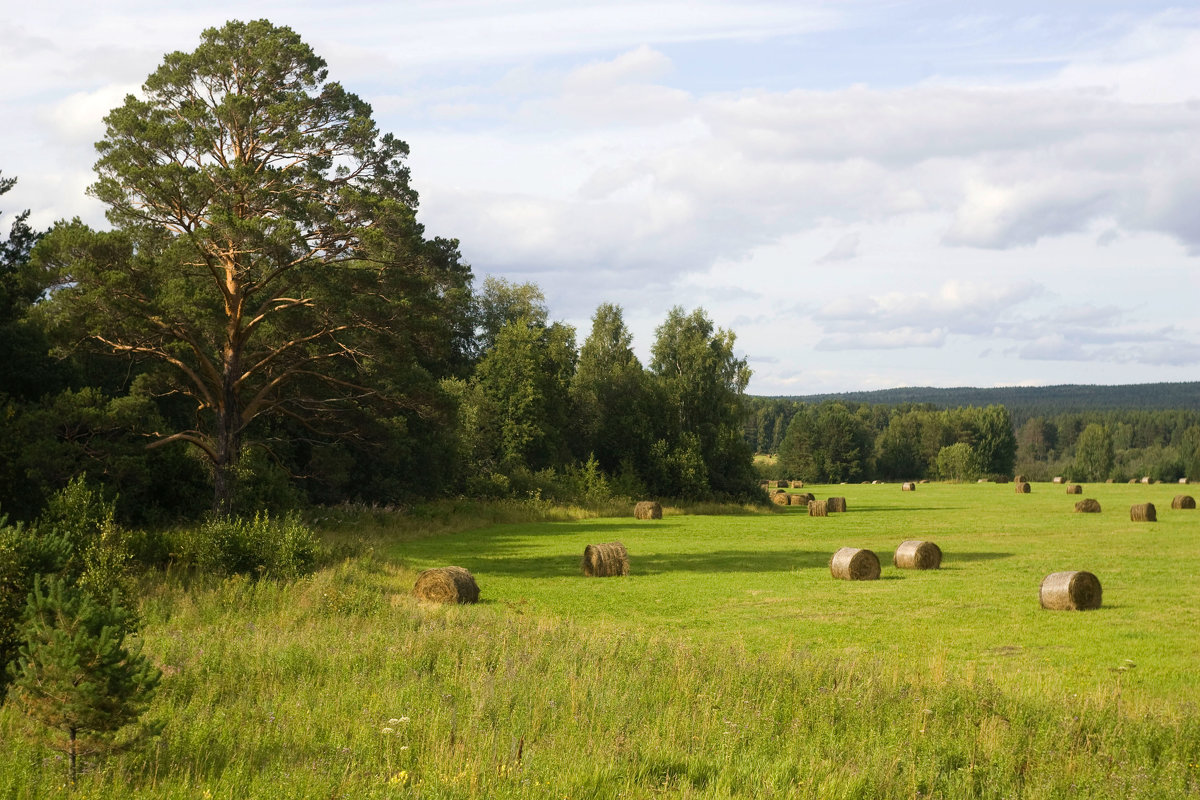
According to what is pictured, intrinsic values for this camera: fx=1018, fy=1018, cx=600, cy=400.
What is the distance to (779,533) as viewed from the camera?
39844 millimetres

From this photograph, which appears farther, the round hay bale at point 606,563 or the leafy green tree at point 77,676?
the round hay bale at point 606,563

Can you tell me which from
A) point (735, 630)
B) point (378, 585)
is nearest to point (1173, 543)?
point (735, 630)

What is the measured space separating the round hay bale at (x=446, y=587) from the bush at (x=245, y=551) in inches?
95.5

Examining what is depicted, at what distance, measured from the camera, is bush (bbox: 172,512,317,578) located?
19.3 metres

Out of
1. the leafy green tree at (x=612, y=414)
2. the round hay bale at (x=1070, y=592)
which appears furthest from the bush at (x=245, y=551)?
the leafy green tree at (x=612, y=414)

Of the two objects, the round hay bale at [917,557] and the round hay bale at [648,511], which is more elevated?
the round hay bale at [917,557]

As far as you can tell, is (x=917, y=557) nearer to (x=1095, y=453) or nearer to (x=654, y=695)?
(x=654, y=695)

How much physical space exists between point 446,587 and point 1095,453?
15003 cm

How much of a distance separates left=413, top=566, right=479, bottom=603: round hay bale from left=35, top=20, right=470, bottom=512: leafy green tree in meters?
8.80

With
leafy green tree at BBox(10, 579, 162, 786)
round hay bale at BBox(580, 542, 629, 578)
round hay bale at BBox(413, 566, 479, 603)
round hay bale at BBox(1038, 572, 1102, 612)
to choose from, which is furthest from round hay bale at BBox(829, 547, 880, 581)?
leafy green tree at BBox(10, 579, 162, 786)

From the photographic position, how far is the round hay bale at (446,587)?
748 inches

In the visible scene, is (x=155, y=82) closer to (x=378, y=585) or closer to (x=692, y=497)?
(x=378, y=585)

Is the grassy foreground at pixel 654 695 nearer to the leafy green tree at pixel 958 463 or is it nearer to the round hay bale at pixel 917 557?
the round hay bale at pixel 917 557

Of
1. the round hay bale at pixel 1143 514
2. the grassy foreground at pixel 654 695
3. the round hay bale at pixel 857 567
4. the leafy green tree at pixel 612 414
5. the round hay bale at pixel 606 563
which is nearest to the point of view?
the grassy foreground at pixel 654 695
